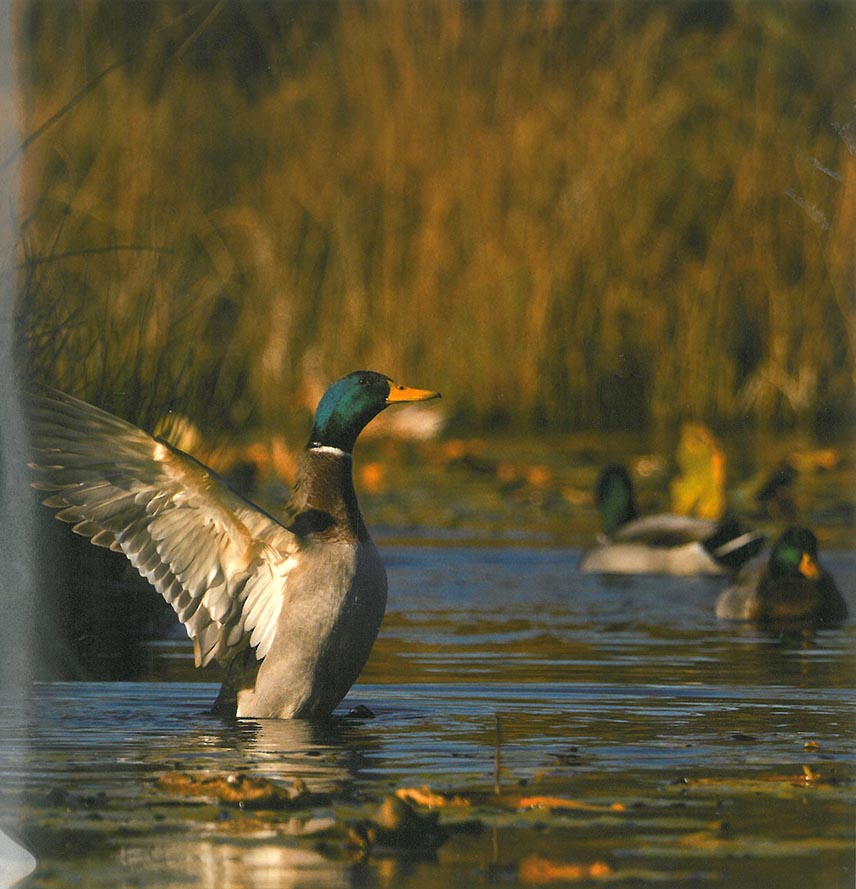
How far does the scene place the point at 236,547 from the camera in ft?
22.1

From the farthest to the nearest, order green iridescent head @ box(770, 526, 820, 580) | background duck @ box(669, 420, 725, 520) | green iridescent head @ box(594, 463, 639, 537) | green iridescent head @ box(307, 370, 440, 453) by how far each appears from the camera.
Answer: background duck @ box(669, 420, 725, 520) → green iridescent head @ box(594, 463, 639, 537) → green iridescent head @ box(770, 526, 820, 580) → green iridescent head @ box(307, 370, 440, 453)

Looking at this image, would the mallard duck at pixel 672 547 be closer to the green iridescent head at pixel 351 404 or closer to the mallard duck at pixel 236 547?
the green iridescent head at pixel 351 404

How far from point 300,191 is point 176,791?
11823 millimetres

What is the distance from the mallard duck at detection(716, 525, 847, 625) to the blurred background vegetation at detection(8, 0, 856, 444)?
5.62 metres

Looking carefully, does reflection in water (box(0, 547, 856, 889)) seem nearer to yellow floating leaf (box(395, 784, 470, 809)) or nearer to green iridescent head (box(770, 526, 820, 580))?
yellow floating leaf (box(395, 784, 470, 809))

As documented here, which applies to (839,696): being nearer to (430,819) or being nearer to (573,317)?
(430,819)

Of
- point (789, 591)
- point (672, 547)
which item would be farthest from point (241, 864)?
point (672, 547)

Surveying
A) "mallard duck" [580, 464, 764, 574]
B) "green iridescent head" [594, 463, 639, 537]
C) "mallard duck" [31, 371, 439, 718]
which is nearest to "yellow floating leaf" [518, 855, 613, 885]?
"mallard duck" [31, 371, 439, 718]

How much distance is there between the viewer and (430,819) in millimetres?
4984

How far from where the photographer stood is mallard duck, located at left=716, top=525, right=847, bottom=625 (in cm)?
997

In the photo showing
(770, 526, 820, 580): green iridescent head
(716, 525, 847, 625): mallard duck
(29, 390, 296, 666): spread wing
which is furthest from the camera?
(770, 526, 820, 580): green iridescent head

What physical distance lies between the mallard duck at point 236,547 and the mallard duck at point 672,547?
16.3 feet

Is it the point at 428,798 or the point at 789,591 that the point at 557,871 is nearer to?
the point at 428,798

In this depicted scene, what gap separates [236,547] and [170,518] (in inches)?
8.9
